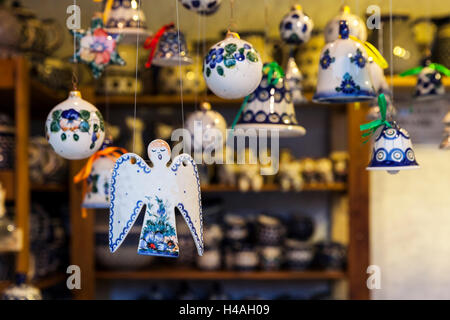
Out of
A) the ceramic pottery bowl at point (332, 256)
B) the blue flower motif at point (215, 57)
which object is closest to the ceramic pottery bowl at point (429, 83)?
the blue flower motif at point (215, 57)

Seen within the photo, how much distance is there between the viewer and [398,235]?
285 centimetres

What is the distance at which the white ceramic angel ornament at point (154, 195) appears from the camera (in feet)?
3.67

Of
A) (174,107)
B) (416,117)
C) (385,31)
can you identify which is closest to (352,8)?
(385,31)

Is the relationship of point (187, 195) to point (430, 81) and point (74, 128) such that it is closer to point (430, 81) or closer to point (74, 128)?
point (74, 128)

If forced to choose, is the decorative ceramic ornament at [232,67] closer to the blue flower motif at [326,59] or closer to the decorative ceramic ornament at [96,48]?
the blue flower motif at [326,59]

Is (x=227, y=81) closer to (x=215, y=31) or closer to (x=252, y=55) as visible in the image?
(x=252, y=55)

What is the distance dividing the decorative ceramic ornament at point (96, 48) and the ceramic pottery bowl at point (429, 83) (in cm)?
82

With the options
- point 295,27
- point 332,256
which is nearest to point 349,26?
point 295,27

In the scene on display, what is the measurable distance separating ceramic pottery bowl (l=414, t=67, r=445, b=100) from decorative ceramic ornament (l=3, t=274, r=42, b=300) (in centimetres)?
115

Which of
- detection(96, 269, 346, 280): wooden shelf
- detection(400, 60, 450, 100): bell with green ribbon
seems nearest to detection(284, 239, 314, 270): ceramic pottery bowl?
detection(96, 269, 346, 280): wooden shelf

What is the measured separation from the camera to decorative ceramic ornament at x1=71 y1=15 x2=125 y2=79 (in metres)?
1.43

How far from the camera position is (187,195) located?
1.13 meters

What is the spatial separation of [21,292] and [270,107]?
79 cm
